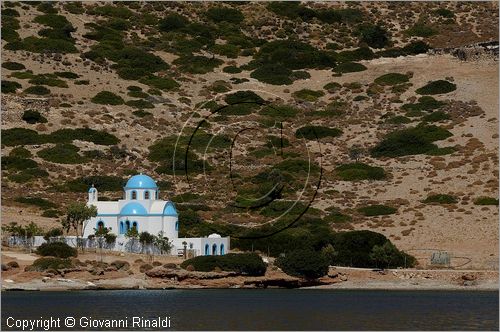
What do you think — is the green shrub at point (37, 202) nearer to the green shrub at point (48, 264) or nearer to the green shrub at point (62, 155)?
the green shrub at point (62, 155)

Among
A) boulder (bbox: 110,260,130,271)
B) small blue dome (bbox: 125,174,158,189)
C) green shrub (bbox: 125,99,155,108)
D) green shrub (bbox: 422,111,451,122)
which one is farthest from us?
green shrub (bbox: 125,99,155,108)

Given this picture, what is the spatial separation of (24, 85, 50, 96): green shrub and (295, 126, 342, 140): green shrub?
26655mm

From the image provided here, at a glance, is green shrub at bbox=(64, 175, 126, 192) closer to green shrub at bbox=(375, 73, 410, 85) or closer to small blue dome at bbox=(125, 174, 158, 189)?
small blue dome at bbox=(125, 174, 158, 189)

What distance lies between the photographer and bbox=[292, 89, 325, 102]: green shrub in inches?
→ 5379

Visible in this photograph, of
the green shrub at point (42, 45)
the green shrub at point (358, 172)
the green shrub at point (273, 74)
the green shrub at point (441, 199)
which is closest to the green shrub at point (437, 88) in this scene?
the green shrub at point (273, 74)

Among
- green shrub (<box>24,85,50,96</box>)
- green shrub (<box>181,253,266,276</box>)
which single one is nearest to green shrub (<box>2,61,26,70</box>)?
green shrub (<box>24,85,50,96</box>)

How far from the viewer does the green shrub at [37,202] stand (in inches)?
3839

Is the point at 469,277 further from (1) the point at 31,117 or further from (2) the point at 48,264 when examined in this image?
(1) the point at 31,117

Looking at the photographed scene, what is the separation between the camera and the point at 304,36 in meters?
160

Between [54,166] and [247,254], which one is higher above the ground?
[54,166]

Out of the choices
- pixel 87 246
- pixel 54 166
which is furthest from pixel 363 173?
pixel 87 246

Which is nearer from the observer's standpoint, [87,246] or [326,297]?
[326,297]

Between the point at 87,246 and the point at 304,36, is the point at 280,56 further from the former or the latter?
the point at 87,246

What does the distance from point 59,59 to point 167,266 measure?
64963mm
